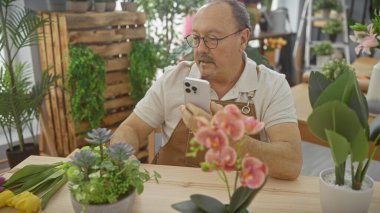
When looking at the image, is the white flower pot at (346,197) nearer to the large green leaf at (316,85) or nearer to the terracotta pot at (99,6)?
the large green leaf at (316,85)

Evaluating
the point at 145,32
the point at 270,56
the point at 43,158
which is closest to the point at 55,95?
the point at 145,32

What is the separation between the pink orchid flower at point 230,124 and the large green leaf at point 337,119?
0.20 metres

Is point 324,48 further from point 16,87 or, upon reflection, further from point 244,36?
point 16,87

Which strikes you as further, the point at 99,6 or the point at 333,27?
the point at 333,27

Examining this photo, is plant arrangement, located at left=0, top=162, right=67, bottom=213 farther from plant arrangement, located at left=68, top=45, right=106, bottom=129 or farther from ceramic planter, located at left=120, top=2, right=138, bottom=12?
ceramic planter, located at left=120, top=2, right=138, bottom=12

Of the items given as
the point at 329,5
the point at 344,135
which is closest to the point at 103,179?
the point at 344,135

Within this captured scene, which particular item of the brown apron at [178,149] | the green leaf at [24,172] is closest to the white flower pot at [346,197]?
the brown apron at [178,149]

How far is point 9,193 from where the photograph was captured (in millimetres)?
993

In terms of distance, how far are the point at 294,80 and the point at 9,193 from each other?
17.6 feet

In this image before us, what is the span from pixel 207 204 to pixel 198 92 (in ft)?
1.57

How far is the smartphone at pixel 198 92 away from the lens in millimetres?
1120

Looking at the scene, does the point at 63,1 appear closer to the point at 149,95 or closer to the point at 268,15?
the point at 149,95

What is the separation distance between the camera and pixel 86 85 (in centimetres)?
264

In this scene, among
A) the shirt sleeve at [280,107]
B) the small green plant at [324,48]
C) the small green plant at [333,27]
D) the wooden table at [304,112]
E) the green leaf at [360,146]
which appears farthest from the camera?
the small green plant at [333,27]
